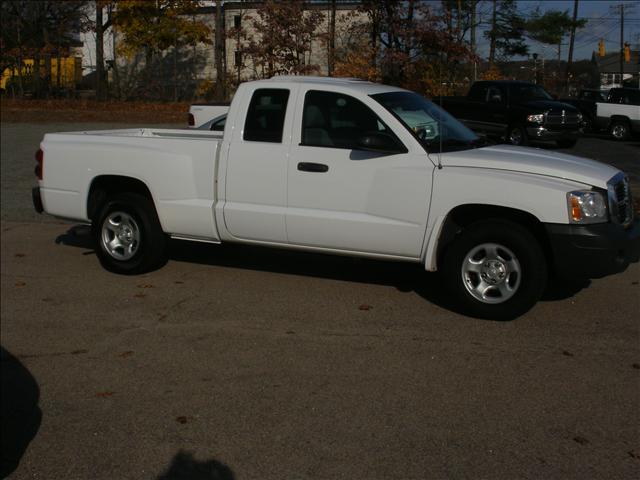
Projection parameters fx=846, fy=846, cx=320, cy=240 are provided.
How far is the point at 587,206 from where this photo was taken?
6605 mm

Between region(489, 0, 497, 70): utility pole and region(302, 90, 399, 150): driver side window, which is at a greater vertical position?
region(489, 0, 497, 70): utility pole

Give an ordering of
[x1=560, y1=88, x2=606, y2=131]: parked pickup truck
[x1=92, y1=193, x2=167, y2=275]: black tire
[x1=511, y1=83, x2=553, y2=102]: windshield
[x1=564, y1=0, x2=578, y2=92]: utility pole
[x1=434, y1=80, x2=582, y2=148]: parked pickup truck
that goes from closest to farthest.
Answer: [x1=92, y1=193, x2=167, y2=275]: black tire, [x1=434, y1=80, x2=582, y2=148]: parked pickup truck, [x1=511, y1=83, x2=553, y2=102]: windshield, [x1=560, y1=88, x2=606, y2=131]: parked pickup truck, [x1=564, y1=0, x2=578, y2=92]: utility pole

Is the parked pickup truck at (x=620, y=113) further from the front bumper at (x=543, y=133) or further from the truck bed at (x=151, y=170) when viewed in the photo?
the truck bed at (x=151, y=170)

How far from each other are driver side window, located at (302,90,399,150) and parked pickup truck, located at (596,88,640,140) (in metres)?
18.9

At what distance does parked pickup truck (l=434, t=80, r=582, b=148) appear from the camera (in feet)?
66.1

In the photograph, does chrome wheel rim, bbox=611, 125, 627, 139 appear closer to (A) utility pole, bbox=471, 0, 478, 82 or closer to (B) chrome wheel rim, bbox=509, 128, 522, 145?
(A) utility pole, bbox=471, 0, 478, 82

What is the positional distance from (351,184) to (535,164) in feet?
5.09

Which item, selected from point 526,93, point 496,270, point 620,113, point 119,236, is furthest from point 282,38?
point 496,270

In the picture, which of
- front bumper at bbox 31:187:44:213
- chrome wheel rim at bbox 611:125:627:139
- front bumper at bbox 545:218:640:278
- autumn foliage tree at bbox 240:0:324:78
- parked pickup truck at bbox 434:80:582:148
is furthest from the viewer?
autumn foliage tree at bbox 240:0:324:78

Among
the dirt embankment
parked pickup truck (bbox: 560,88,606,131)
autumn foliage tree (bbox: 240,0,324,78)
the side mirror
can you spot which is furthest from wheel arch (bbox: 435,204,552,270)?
autumn foliage tree (bbox: 240,0,324,78)

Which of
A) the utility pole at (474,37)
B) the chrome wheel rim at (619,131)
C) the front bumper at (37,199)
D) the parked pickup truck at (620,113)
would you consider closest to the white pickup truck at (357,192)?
the front bumper at (37,199)

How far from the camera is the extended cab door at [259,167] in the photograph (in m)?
7.64

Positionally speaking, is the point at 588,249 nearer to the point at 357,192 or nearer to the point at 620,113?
the point at 357,192

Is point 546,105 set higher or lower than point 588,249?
higher
